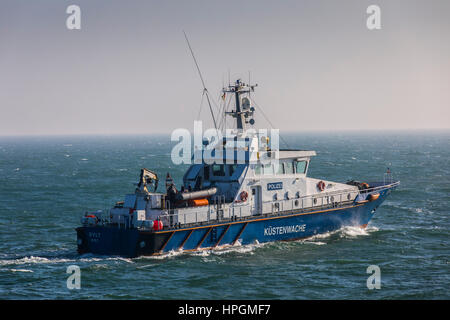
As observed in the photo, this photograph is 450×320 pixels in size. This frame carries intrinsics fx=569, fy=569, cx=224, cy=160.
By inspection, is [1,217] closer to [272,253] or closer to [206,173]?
[206,173]

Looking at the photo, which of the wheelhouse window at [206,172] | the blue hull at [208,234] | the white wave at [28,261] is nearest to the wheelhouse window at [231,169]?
the wheelhouse window at [206,172]

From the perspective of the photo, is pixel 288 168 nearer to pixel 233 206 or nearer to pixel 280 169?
pixel 280 169

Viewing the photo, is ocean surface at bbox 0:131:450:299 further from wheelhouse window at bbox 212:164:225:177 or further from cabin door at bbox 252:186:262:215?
wheelhouse window at bbox 212:164:225:177

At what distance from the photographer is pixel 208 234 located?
24.7m

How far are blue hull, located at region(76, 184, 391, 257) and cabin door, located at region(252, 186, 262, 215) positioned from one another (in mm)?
643

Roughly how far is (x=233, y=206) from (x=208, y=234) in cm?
187

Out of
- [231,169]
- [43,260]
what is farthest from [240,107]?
[43,260]

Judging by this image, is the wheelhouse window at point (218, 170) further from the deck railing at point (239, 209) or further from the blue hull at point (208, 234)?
the blue hull at point (208, 234)

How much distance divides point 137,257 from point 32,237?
358 inches

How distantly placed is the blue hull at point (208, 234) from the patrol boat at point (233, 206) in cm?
4

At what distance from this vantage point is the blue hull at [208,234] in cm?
2358
